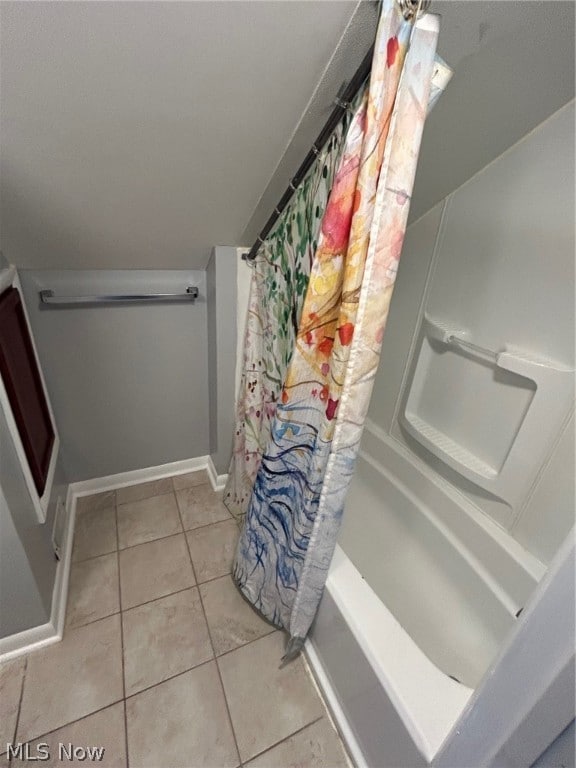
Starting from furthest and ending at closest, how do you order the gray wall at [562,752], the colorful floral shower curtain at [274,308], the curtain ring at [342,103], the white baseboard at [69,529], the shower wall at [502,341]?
the white baseboard at [69,529] < the shower wall at [502,341] < the colorful floral shower curtain at [274,308] < the curtain ring at [342,103] < the gray wall at [562,752]

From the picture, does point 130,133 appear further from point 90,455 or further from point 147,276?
point 90,455

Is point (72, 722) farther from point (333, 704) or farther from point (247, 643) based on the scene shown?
point (333, 704)

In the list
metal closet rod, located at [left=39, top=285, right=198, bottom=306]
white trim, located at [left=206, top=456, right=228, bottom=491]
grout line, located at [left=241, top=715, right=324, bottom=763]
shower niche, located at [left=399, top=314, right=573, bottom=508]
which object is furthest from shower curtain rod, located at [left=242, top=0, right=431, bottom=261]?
grout line, located at [left=241, top=715, right=324, bottom=763]

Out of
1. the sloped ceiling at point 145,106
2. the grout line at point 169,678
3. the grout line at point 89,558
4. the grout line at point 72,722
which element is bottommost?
the grout line at point 72,722

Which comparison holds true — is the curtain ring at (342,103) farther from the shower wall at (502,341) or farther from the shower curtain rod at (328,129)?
the shower wall at (502,341)

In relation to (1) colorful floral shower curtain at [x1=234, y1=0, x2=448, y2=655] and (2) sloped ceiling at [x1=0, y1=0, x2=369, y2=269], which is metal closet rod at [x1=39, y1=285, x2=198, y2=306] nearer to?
(2) sloped ceiling at [x1=0, y1=0, x2=369, y2=269]

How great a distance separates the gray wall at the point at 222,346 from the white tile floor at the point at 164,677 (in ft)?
1.64

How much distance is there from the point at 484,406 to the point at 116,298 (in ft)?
4.74

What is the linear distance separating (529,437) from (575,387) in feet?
0.64

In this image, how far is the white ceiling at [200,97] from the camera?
1.84 feet

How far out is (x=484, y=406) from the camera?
3.90 ft

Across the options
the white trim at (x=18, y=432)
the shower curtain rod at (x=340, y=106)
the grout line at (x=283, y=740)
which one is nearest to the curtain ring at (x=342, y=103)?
the shower curtain rod at (x=340, y=106)

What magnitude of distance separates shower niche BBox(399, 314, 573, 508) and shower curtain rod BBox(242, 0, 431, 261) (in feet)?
2.46

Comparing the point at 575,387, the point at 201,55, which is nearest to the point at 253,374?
the point at 201,55
